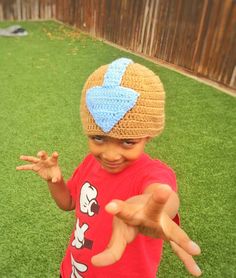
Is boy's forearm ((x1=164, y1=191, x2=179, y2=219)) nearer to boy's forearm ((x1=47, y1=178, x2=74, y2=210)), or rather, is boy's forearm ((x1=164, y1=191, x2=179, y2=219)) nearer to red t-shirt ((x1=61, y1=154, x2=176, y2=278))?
red t-shirt ((x1=61, y1=154, x2=176, y2=278))

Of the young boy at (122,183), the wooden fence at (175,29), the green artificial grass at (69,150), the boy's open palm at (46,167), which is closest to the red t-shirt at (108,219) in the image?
the young boy at (122,183)

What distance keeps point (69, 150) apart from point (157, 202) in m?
3.35

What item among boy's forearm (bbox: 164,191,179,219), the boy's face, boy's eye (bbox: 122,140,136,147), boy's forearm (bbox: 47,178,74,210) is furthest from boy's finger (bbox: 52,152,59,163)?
boy's forearm (bbox: 164,191,179,219)

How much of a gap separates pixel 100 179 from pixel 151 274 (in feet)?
1.40

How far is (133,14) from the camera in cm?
750

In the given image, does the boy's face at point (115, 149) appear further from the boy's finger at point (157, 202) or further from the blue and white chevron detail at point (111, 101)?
the boy's finger at point (157, 202)

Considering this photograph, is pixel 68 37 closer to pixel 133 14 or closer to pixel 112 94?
A: pixel 133 14

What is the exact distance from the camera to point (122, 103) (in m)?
1.26

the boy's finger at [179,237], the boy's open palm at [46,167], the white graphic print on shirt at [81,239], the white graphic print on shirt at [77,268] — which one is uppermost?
the boy's finger at [179,237]

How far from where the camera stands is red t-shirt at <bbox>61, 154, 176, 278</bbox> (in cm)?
142

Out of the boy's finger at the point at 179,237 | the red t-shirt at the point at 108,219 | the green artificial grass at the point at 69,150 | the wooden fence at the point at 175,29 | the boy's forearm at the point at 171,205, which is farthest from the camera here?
the wooden fence at the point at 175,29

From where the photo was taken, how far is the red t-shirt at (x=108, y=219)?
56.0 inches

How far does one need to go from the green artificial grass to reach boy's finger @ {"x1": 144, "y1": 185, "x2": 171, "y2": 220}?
1.95 meters

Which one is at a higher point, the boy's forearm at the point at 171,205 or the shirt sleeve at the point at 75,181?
the boy's forearm at the point at 171,205
